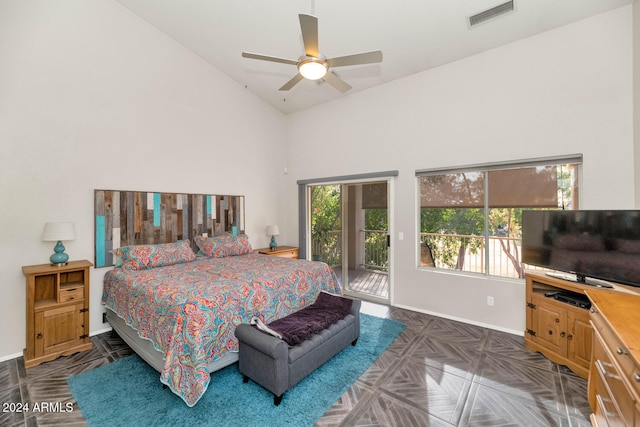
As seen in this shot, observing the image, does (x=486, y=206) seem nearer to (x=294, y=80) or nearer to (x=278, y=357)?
(x=294, y=80)

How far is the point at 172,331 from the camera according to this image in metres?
2.04

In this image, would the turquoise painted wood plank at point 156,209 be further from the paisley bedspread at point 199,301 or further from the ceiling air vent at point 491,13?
the ceiling air vent at point 491,13

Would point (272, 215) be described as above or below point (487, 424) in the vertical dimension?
above

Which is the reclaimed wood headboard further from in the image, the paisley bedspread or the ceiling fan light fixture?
the ceiling fan light fixture

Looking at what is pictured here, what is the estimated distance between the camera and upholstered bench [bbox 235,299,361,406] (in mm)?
2018

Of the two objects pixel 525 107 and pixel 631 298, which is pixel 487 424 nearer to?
pixel 631 298

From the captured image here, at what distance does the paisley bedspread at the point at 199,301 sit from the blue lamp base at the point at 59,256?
18.7 inches

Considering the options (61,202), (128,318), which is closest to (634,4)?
(128,318)

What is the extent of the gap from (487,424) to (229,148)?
487cm

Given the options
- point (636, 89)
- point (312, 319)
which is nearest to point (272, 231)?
point (312, 319)

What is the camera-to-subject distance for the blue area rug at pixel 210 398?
1918 millimetres

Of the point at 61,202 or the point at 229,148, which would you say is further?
the point at 229,148

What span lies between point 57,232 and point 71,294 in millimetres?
673

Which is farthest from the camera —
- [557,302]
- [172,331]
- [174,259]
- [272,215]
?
[272,215]
